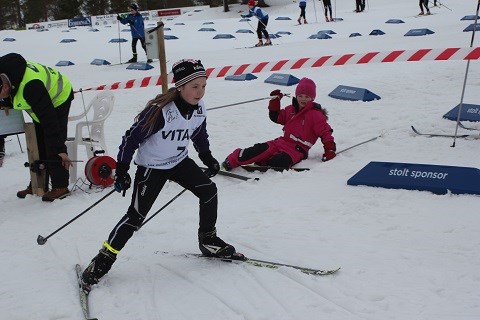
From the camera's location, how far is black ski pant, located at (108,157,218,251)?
3.70 meters

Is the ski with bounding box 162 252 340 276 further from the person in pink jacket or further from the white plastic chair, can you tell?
the white plastic chair

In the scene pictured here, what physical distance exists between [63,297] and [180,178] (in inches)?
48.4

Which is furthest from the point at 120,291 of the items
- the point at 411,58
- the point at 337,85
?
the point at 337,85

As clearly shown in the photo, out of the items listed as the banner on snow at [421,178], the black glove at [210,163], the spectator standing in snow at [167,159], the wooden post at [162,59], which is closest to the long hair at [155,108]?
the spectator standing in snow at [167,159]

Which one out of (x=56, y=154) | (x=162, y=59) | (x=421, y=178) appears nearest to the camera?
(x=421, y=178)

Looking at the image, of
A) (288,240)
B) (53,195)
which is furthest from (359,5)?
(288,240)

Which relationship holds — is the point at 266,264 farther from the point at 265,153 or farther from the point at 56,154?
the point at 56,154

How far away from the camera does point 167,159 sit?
3.70 m

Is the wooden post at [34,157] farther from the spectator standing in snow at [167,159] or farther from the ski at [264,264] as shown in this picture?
the ski at [264,264]

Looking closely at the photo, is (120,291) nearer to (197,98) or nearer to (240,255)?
(240,255)

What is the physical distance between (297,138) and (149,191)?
3154 mm

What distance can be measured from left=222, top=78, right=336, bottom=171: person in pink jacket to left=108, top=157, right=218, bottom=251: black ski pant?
2.63m

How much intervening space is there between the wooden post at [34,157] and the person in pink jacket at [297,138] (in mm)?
2270

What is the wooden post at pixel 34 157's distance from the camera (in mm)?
5879
